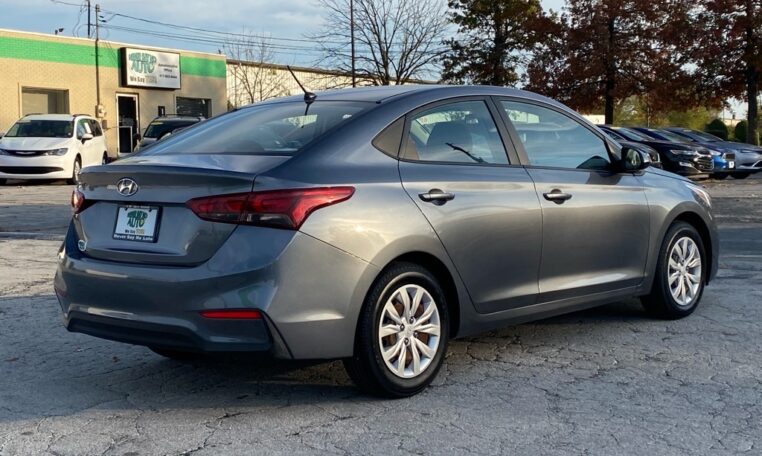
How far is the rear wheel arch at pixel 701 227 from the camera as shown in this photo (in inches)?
255

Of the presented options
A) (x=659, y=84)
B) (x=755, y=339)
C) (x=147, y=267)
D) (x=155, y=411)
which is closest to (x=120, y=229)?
(x=147, y=267)

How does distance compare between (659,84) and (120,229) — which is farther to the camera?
(659,84)

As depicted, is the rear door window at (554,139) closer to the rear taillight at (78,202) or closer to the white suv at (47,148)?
the rear taillight at (78,202)

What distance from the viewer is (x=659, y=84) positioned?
113ft

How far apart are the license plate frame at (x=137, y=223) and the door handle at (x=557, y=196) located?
2273 millimetres

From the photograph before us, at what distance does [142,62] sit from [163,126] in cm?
1612

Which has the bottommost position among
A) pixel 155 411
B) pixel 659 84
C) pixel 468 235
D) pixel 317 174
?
pixel 155 411

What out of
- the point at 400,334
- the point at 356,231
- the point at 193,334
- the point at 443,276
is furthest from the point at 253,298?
the point at 443,276

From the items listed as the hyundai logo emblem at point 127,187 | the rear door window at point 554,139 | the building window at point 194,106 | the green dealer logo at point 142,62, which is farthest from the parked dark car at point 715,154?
the building window at point 194,106

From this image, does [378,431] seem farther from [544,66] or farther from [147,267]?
[544,66]

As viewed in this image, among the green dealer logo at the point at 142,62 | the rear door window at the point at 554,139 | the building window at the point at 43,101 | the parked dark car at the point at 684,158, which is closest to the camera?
the rear door window at the point at 554,139

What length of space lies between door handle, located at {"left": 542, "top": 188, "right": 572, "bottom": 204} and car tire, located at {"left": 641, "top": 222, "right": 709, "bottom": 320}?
1165mm

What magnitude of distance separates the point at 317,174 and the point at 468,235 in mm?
988

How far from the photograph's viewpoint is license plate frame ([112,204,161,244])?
427 centimetres
